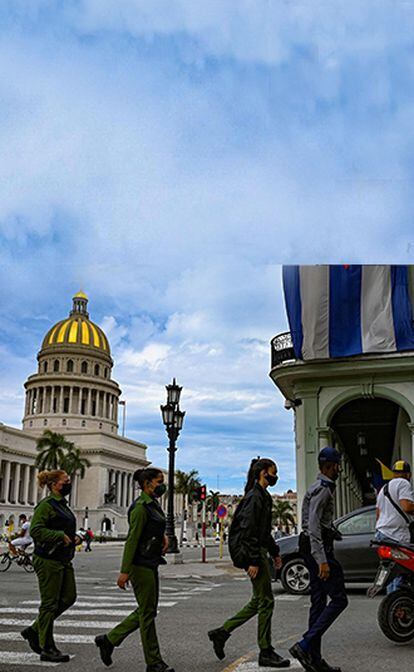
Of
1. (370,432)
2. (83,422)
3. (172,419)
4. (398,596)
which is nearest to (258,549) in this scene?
(398,596)

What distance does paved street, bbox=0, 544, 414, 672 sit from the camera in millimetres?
7074

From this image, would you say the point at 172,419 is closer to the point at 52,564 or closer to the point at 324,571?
the point at 52,564

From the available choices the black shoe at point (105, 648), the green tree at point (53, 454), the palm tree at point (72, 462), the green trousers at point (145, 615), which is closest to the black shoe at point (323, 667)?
the green trousers at point (145, 615)

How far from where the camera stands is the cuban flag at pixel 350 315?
2192 cm

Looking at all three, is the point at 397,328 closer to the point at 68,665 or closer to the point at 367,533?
the point at 367,533

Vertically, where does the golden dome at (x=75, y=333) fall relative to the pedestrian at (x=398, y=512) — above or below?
above

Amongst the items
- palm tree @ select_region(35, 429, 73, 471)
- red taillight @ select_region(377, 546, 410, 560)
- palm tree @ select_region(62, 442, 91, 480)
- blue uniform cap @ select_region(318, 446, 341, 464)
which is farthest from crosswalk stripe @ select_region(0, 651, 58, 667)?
palm tree @ select_region(62, 442, 91, 480)

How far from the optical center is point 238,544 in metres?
6.96

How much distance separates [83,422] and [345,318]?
95288mm

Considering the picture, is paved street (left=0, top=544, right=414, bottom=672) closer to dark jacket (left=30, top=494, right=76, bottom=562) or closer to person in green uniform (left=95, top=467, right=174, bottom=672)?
person in green uniform (left=95, top=467, right=174, bottom=672)

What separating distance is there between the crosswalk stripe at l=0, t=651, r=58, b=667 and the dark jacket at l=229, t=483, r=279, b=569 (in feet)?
6.81

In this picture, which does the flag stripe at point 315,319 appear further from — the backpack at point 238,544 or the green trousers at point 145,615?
the green trousers at point 145,615

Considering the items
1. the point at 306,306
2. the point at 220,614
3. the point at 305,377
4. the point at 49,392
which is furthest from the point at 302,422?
the point at 49,392

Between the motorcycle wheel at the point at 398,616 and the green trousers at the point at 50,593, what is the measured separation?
321 centimetres
